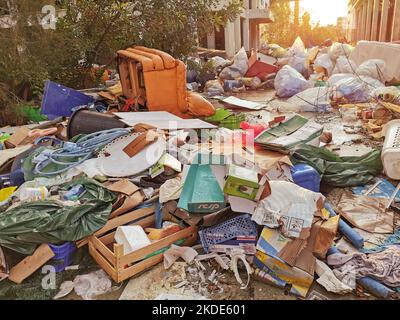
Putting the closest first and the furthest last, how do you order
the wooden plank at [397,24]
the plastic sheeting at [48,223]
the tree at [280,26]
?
the plastic sheeting at [48,223] < the wooden plank at [397,24] < the tree at [280,26]

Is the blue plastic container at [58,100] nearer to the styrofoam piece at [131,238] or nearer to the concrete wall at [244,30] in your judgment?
the styrofoam piece at [131,238]

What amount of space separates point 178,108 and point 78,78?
120 inches

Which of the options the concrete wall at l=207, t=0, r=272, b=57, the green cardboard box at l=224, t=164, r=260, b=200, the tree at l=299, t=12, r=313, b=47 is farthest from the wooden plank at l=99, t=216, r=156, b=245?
the tree at l=299, t=12, r=313, b=47

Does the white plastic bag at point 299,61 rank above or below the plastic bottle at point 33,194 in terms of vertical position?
above

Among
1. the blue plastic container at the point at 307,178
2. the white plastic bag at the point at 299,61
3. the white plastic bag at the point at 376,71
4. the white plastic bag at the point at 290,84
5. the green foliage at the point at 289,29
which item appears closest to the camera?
the blue plastic container at the point at 307,178

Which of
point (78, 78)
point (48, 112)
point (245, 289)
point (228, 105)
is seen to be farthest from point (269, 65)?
point (245, 289)

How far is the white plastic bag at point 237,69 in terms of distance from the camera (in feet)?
34.7

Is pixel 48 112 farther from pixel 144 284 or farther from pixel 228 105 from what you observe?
pixel 144 284

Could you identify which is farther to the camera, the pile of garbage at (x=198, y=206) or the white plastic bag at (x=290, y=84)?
the white plastic bag at (x=290, y=84)

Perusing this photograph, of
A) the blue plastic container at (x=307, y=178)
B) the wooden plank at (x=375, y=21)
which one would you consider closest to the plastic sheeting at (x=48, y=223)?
the blue plastic container at (x=307, y=178)

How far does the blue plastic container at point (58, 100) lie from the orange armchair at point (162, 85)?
92cm

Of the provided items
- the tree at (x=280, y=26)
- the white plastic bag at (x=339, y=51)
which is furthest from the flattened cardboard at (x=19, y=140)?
the tree at (x=280, y=26)

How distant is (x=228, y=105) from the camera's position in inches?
291

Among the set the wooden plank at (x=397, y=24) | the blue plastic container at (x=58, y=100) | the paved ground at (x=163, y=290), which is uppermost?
the wooden plank at (x=397, y=24)
